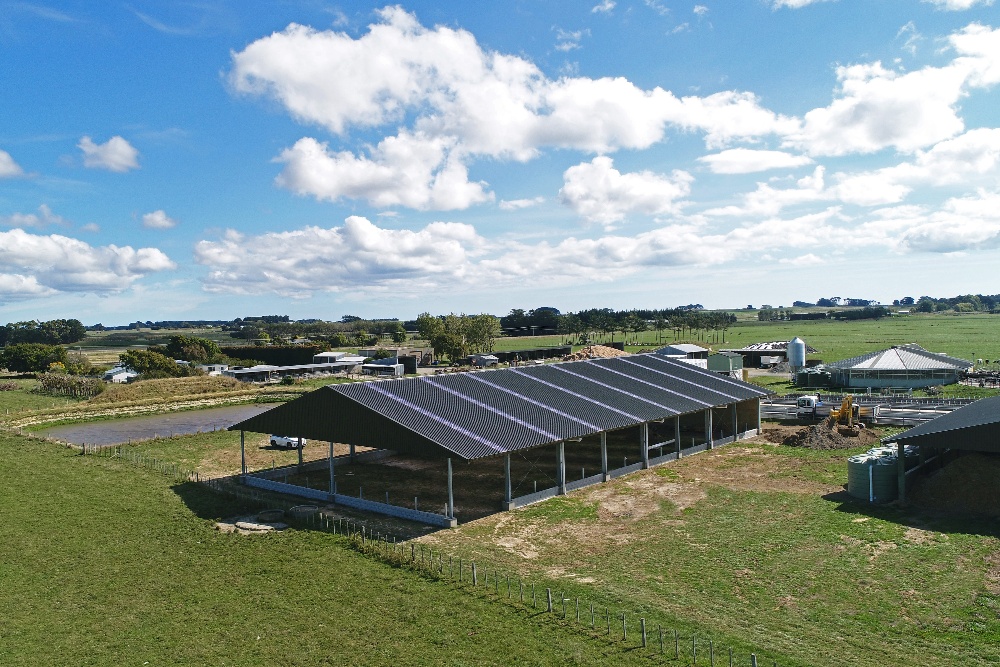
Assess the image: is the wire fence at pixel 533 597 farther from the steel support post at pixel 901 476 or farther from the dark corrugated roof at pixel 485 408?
the steel support post at pixel 901 476

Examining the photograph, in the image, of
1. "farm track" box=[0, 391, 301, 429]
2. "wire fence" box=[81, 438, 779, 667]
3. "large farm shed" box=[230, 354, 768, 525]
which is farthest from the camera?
"farm track" box=[0, 391, 301, 429]

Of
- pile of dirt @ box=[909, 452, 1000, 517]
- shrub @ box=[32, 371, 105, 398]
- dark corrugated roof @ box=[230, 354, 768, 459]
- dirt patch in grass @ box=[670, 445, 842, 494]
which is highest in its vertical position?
dark corrugated roof @ box=[230, 354, 768, 459]

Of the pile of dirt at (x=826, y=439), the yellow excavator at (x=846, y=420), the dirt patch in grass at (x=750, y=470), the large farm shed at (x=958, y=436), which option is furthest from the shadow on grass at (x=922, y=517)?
the yellow excavator at (x=846, y=420)

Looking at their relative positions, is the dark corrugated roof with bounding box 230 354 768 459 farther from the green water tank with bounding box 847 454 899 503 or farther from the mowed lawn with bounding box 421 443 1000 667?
the green water tank with bounding box 847 454 899 503

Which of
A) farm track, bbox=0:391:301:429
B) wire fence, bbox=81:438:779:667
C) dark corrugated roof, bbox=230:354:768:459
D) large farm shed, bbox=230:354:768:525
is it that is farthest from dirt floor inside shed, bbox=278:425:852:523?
farm track, bbox=0:391:301:429

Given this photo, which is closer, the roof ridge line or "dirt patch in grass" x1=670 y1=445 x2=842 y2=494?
the roof ridge line

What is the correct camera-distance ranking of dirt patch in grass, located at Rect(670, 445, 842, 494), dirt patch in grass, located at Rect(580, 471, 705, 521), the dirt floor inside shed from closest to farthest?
1. dirt patch in grass, located at Rect(580, 471, 705, 521)
2. the dirt floor inside shed
3. dirt patch in grass, located at Rect(670, 445, 842, 494)

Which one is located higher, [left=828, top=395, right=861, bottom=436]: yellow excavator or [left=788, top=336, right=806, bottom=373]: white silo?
[left=788, top=336, right=806, bottom=373]: white silo
